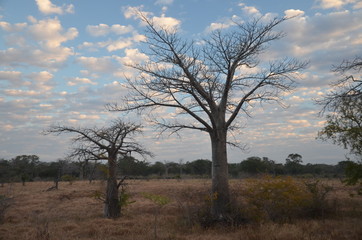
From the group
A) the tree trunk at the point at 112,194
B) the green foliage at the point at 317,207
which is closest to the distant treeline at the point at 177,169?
the tree trunk at the point at 112,194

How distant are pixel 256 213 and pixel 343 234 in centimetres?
274

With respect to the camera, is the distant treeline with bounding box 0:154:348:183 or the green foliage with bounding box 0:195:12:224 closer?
the green foliage with bounding box 0:195:12:224

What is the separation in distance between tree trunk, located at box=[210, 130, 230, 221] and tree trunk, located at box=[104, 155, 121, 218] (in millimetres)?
5701

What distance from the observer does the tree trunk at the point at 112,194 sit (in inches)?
546

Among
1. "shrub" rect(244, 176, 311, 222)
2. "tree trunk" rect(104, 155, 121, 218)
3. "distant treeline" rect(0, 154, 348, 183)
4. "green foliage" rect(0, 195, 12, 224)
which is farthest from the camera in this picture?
"distant treeline" rect(0, 154, 348, 183)

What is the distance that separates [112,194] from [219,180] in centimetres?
635

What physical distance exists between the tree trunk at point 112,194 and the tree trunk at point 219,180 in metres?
5.70

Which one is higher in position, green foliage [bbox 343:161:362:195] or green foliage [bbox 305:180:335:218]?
green foliage [bbox 343:161:362:195]

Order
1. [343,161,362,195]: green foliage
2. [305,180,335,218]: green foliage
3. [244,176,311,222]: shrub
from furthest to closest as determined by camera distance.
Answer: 1. [305,180,335,218]: green foliage
2. [343,161,362,195]: green foliage
3. [244,176,311,222]: shrub

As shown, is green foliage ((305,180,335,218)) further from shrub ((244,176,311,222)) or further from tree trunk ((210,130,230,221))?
tree trunk ((210,130,230,221))

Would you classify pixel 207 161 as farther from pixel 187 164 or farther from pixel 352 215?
pixel 352 215

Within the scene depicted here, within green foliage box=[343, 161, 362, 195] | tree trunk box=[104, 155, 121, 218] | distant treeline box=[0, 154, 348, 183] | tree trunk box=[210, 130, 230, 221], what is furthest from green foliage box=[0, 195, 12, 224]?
distant treeline box=[0, 154, 348, 183]

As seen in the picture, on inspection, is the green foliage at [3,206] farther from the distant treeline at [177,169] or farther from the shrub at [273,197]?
the distant treeline at [177,169]

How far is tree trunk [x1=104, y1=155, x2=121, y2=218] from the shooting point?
13.9m
